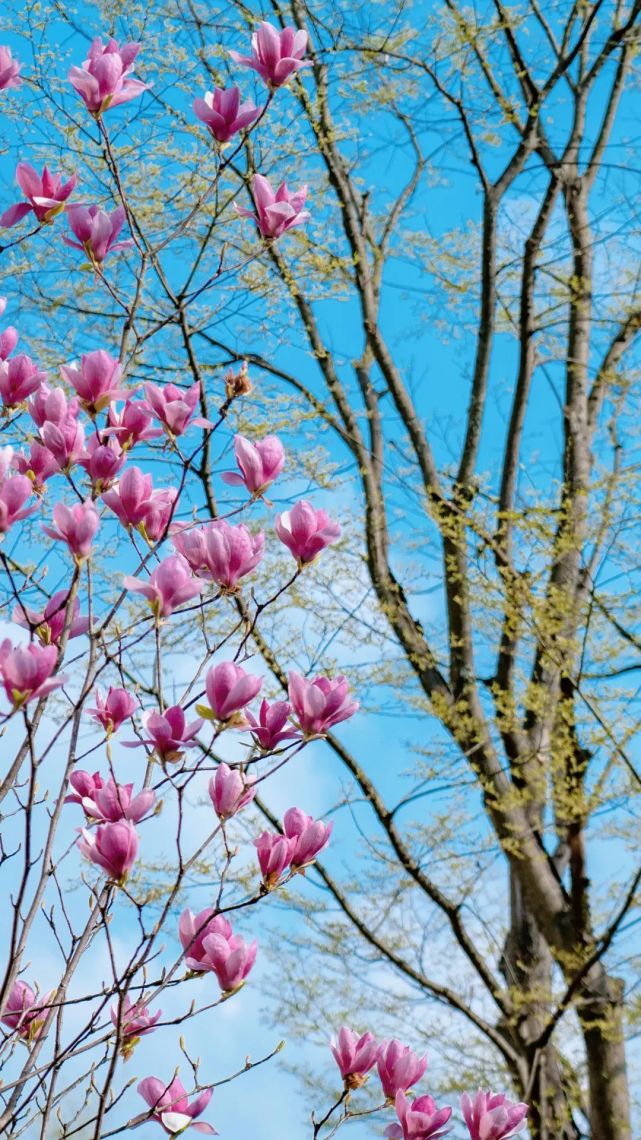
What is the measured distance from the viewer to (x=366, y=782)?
3.50 meters

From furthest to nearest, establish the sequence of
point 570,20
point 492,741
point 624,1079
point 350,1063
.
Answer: point 570,20 → point 492,741 → point 624,1079 → point 350,1063

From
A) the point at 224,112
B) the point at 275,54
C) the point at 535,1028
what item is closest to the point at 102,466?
the point at 224,112

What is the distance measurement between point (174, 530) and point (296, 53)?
0.68 metres

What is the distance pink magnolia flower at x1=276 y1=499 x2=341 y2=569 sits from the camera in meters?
1.00

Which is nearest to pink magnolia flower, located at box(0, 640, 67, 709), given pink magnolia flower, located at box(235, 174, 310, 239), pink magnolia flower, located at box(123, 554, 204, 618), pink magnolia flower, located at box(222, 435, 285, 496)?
pink magnolia flower, located at box(123, 554, 204, 618)

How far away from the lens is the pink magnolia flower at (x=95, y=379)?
41.0 inches

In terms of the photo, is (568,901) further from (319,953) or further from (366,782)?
(319,953)

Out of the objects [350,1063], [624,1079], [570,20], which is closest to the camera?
[350,1063]

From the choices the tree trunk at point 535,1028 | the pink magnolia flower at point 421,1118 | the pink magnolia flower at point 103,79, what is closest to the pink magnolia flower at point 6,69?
the pink magnolia flower at point 103,79

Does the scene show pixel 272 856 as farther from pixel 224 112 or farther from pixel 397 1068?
pixel 224 112

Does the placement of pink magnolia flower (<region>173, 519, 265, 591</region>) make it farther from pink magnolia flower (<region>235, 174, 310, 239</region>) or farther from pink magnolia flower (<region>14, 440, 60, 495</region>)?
pink magnolia flower (<region>235, 174, 310, 239</region>)

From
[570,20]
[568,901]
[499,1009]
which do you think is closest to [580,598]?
[568,901]

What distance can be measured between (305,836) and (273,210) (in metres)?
0.75

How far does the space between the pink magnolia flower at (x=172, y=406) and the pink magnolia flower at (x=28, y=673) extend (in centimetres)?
37
